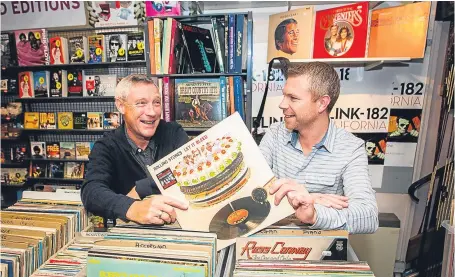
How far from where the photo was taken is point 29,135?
12.4 ft

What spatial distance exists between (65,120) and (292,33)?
2.69 metres

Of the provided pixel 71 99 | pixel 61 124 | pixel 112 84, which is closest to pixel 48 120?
pixel 61 124

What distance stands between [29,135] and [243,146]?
3.80 metres

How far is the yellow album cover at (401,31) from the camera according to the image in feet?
7.91

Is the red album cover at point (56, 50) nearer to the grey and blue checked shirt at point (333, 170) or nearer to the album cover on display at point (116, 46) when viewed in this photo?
the album cover on display at point (116, 46)

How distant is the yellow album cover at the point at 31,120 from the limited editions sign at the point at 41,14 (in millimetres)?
988

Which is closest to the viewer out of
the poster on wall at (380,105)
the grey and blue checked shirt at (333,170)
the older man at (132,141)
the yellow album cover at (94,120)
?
the grey and blue checked shirt at (333,170)

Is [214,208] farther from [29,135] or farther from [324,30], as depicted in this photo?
[29,135]

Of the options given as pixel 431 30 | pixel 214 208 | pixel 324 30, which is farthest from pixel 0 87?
pixel 431 30

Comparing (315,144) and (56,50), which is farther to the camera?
(56,50)

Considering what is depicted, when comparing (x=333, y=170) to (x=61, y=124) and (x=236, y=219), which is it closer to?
(x=236, y=219)

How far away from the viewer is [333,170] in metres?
1.28

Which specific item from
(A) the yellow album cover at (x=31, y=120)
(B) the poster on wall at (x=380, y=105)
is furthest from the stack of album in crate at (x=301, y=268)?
(A) the yellow album cover at (x=31, y=120)

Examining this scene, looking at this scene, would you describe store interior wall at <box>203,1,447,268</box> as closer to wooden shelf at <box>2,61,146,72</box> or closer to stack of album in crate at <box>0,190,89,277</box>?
wooden shelf at <box>2,61,146,72</box>
